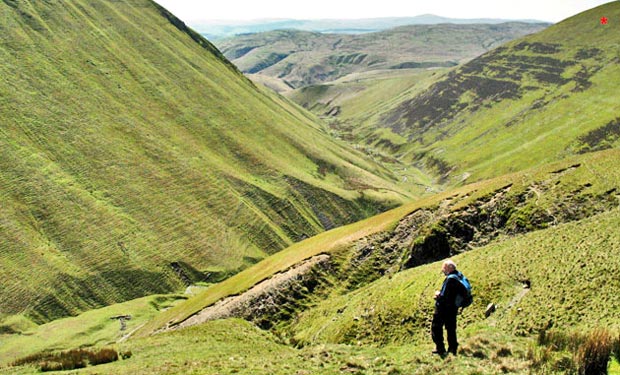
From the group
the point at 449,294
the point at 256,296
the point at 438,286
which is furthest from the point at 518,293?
the point at 256,296

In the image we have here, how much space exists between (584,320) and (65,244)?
382 ft

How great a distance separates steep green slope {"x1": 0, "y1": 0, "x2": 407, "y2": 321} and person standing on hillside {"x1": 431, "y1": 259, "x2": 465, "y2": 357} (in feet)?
326

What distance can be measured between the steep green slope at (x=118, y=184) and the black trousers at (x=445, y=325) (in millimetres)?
99048

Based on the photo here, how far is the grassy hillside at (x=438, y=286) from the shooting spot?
85.5ft

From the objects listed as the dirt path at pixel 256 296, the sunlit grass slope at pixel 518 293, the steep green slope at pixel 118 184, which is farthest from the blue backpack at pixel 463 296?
the steep green slope at pixel 118 184

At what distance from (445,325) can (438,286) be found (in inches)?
693

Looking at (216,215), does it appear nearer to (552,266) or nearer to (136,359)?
(136,359)

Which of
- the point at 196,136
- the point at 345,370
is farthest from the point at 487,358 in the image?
the point at 196,136

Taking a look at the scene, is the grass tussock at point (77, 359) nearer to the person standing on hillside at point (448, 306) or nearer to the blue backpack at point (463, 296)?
the person standing on hillside at point (448, 306)

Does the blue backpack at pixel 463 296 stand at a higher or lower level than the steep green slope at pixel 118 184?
higher

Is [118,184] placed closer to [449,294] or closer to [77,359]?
[77,359]

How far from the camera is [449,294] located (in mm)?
21656

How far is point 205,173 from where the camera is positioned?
156000 mm

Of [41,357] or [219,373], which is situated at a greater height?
[219,373]
